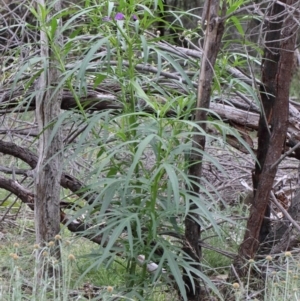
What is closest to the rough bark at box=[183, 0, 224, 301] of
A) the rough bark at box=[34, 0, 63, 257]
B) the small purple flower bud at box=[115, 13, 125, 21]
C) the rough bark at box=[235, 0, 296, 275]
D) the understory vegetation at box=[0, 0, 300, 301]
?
the understory vegetation at box=[0, 0, 300, 301]

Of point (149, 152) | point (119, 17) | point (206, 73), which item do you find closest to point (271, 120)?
point (206, 73)

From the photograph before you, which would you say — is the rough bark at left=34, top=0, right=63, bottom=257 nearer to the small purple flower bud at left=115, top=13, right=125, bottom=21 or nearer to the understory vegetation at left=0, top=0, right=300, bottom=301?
the understory vegetation at left=0, top=0, right=300, bottom=301

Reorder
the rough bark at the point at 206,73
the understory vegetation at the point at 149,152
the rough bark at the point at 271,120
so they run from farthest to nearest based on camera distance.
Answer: the rough bark at the point at 271,120
the rough bark at the point at 206,73
the understory vegetation at the point at 149,152

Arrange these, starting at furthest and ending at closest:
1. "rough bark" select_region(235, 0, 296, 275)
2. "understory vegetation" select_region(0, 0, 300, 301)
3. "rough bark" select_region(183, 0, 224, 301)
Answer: "rough bark" select_region(235, 0, 296, 275), "rough bark" select_region(183, 0, 224, 301), "understory vegetation" select_region(0, 0, 300, 301)

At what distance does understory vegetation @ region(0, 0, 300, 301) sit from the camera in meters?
3.22

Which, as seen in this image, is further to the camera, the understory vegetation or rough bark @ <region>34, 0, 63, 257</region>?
rough bark @ <region>34, 0, 63, 257</region>

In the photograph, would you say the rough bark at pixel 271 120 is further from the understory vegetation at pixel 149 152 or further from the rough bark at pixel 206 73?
the rough bark at pixel 206 73

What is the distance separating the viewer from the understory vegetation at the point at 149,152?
3217 millimetres

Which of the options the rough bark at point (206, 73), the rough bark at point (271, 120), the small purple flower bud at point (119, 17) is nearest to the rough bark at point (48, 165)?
the small purple flower bud at point (119, 17)

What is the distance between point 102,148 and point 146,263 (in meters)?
0.61

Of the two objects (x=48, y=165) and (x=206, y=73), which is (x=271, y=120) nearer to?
(x=206, y=73)

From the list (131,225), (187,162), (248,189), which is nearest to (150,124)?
(187,162)

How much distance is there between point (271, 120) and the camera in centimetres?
402

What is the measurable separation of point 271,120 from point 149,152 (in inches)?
41.8
